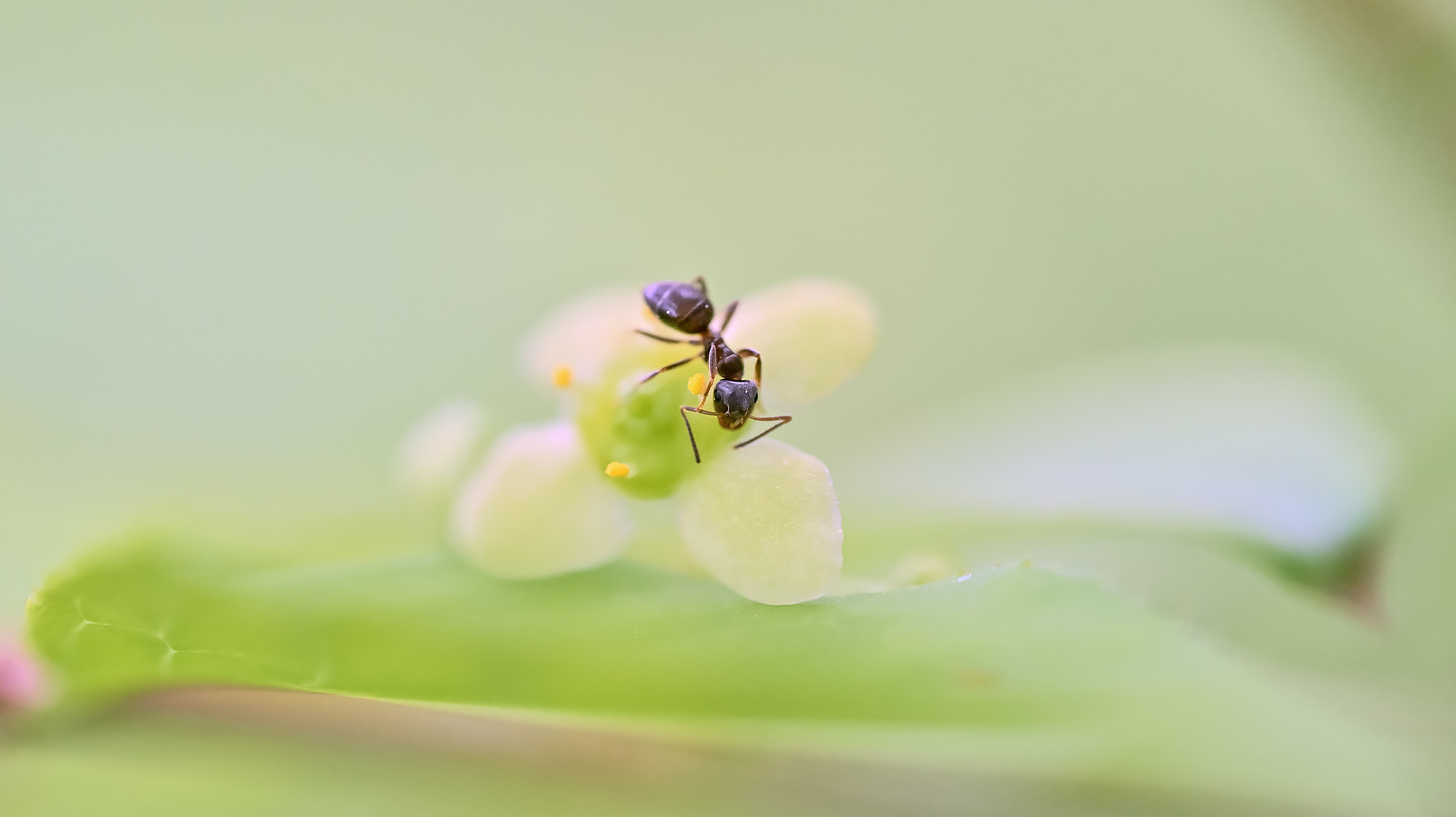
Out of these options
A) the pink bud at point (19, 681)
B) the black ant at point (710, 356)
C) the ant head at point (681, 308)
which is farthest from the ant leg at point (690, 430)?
the pink bud at point (19, 681)

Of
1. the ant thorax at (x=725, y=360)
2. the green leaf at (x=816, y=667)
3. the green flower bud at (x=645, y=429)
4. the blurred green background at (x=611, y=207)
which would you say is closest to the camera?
the green leaf at (x=816, y=667)

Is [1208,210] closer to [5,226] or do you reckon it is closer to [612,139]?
[612,139]

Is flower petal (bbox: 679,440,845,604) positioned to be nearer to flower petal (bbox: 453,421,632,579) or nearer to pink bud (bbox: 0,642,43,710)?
flower petal (bbox: 453,421,632,579)

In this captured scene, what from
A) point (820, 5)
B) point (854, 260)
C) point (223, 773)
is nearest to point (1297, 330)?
point (854, 260)

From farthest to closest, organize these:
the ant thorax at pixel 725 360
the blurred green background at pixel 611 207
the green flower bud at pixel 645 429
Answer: the blurred green background at pixel 611 207, the ant thorax at pixel 725 360, the green flower bud at pixel 645 429

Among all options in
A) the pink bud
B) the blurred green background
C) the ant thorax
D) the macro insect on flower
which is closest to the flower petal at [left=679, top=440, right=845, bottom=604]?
the macro insect on flower

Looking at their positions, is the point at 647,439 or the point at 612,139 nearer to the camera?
the point at 647,439

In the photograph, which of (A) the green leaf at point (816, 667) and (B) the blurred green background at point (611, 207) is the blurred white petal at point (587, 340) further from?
(B) the blurred green background at point (611, 207)
